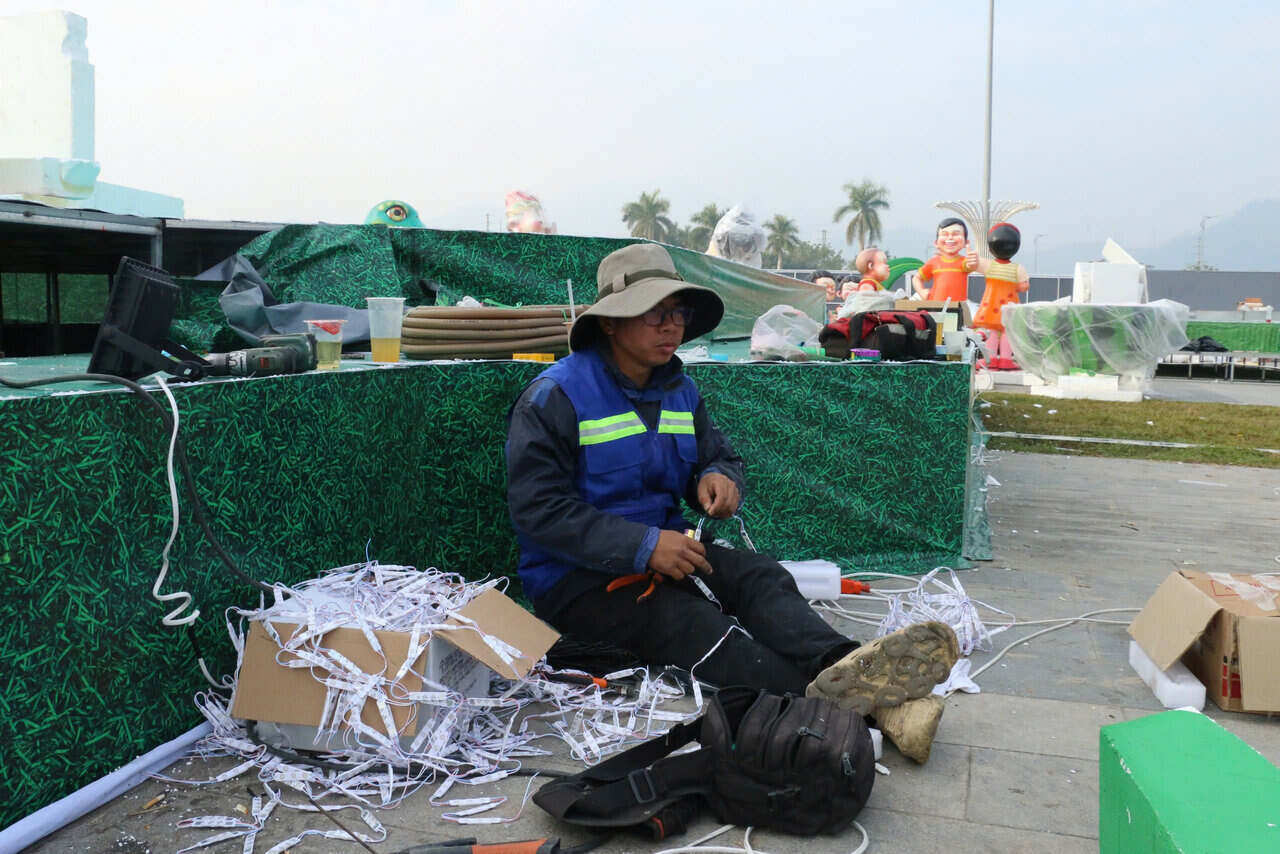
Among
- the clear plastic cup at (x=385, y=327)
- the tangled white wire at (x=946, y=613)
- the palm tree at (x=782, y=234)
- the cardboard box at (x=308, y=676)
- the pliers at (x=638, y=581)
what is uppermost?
the palm tree at (x=782, y=234)

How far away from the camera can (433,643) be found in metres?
2.78

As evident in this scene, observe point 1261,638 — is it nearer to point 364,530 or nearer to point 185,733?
point 364,530

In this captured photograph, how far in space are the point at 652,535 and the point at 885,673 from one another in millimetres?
767

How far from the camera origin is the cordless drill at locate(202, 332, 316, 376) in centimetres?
301

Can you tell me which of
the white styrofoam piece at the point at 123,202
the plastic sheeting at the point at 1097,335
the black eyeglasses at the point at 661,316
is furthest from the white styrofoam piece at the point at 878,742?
the plastic sheeting at the point at 1097,335

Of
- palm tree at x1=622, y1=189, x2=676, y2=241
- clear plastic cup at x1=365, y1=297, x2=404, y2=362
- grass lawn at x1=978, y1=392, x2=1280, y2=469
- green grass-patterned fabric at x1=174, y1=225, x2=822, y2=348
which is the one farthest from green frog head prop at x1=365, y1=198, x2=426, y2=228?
palm tree at x1=622, y1=189, x2=676, y2=241

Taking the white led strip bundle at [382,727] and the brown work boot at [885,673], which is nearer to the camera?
the white led strip bundle at [382,727]

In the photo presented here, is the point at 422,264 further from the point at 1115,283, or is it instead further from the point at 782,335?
the point at 1115,283

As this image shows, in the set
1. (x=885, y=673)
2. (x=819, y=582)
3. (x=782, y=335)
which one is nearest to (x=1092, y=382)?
(x=782, y=335)

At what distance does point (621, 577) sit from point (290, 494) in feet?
3.42

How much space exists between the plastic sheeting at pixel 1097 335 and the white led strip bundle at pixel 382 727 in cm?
1645

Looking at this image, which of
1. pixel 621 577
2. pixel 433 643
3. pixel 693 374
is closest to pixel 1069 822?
pixel 621 577

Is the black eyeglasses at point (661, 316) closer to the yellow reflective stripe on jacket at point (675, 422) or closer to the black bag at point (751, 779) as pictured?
the yellow reflective stripe on jacket at point (675, 422)

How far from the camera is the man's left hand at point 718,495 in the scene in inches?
134
